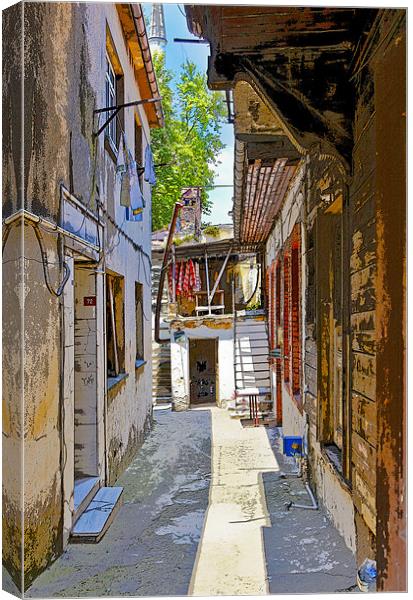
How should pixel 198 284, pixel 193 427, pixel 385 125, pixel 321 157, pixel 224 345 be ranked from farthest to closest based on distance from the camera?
pixel 198 284 → pixel 224 345 → pixel 193 427 → pixel 321 157 → pixel 385 125

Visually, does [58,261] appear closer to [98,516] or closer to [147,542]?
[98,516]

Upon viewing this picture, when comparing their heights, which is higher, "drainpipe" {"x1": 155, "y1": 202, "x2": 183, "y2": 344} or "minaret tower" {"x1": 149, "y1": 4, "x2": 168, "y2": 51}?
"minaret tower" {"x1": 149, "y1": 4, "x2": 168, "y2": 51}

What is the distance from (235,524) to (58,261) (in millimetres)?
2474

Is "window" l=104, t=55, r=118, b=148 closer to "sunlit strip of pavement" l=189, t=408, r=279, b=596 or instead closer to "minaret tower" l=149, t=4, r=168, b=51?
"minaret tower" l=149, t=4, r=168, b=51

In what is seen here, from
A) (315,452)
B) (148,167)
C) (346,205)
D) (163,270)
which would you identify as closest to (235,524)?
(315,452)

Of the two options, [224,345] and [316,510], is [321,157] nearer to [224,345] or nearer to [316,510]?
[316,510]

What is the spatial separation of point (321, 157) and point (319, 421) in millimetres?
2070

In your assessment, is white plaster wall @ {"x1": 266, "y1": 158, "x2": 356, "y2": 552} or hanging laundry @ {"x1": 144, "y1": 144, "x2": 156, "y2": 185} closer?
white plaster wall @ {"x1": 266, "y1": 158, "x2": 356, "y2": 552}

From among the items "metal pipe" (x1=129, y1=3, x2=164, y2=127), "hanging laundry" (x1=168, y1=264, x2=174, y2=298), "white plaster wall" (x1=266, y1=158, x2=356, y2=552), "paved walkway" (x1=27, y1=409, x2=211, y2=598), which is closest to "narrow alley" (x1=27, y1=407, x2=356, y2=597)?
"paved walkway" (x1=27, y1=409, x2=211, y2=598)

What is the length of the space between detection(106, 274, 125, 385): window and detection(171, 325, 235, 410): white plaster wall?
16.5 feet

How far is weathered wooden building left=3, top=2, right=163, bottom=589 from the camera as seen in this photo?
278cm

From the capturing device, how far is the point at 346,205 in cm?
325

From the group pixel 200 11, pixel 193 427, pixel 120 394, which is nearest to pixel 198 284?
pixel 193 427

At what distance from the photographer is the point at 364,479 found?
271 cm
